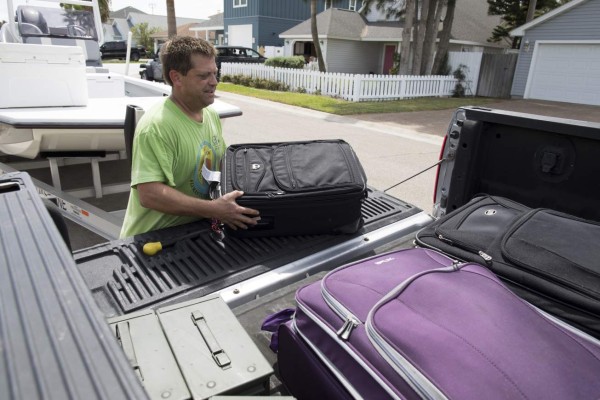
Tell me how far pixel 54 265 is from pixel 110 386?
0.33 m

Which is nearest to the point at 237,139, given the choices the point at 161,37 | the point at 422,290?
the point at 422,290

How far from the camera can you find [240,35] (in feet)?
104

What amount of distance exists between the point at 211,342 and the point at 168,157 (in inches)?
48.5

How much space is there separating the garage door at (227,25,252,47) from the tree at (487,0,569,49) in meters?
16.0

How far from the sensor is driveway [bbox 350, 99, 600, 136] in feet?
33.9

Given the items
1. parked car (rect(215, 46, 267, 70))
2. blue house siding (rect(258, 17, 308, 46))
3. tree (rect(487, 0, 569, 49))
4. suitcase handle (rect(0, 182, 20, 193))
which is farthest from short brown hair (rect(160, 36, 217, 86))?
blue house siding (rect(258, 17, 308, 46))

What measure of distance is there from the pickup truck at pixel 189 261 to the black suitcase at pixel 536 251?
396 millimetres

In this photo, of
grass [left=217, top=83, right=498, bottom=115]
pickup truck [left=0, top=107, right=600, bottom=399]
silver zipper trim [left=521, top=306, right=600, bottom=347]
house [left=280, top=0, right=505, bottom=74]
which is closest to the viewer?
pickup truck [left=0, top=107, right=600, bottom=399]

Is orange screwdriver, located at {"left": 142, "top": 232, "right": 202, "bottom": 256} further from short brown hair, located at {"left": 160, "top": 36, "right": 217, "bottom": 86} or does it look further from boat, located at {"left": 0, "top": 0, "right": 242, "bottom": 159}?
boat, located at {"left": 0, "top": 0, "right": 242, "bottom": 159}

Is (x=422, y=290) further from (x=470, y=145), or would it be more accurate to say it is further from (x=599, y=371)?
(x=470, y=145)

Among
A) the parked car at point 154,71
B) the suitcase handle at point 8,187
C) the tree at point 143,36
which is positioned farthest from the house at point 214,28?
the suitcase handle at point 8,187

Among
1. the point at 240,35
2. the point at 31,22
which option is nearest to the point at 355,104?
the point at 31,22

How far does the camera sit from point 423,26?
16.5m

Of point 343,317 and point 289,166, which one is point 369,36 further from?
point 343,317
